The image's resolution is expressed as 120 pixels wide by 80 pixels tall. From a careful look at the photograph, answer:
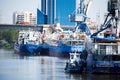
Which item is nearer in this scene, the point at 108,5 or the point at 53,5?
the point at 108,5

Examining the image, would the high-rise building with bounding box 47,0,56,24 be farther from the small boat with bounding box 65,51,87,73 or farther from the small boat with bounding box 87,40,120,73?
the small boat with bounding box 87,40,120,73

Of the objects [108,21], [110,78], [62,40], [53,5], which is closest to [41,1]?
[53,5]

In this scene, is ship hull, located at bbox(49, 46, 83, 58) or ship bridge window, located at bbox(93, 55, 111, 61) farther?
ship hull, located at bbox(49, 46, 83, 58)

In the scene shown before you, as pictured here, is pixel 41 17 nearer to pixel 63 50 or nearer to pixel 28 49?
pixel 28 49

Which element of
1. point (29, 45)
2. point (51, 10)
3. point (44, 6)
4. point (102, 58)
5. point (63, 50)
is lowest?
point (63, 50)

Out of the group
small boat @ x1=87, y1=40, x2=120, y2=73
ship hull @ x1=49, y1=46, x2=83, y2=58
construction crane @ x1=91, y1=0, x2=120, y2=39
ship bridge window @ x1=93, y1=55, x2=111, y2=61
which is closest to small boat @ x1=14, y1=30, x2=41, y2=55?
ship hull @ x1=49, y1=46, x2=83, y2=58

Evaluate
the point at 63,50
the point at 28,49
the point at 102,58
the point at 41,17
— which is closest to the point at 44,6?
the point at 41,17

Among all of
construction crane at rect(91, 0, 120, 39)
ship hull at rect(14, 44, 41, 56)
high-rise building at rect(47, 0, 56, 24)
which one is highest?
high-rise building at rect(47, 0, 56, 24)

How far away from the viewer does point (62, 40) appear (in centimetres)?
9800

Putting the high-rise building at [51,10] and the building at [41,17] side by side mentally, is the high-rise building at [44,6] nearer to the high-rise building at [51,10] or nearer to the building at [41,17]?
the building at [41,17]

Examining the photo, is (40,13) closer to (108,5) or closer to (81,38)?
(81,38)

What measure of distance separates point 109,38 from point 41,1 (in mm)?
115343

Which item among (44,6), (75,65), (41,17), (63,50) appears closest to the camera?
(75,65)

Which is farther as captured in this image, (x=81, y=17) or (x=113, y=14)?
(x=81, y=17)
